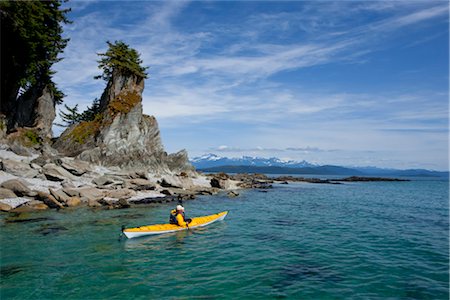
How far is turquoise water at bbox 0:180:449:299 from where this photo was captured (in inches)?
470

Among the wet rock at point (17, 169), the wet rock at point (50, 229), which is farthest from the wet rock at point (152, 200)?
the wet rock at point (50, 229)

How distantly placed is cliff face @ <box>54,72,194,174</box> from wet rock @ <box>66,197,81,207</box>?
20.3m

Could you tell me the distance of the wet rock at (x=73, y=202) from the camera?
29884 mm

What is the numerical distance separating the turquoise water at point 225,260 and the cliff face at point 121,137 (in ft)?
89.3

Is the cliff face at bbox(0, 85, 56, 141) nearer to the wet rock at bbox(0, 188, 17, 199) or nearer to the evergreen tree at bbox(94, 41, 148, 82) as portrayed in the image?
the evergreen tree at bbox(94, 41, 148, 82)

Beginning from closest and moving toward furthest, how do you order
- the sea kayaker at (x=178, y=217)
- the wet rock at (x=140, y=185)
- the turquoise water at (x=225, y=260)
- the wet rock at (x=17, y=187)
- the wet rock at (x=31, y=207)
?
the turquoise water at (x=225, y=260), the sea kayaker at (x=178, y=217), the wet rock at (x=31, y=207), the wet rock at (x=17, y=187), the wet rock at (x=140, y=185)

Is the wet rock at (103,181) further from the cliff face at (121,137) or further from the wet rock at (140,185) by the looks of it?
the cliff face at (121,137)

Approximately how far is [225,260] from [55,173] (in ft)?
91.9

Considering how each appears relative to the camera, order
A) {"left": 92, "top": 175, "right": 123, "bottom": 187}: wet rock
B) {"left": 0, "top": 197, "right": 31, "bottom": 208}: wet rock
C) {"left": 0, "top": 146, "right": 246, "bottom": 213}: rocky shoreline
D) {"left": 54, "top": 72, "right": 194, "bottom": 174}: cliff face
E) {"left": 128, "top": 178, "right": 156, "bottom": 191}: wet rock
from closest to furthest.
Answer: {"left": 0, "top": 197, "right": 31, "bottom": 208}: wet rock < {"left": 0, "top": 146, "right": 246, "bottom": 213}: rocky shoreline < {"left": 92, "top": 175, "right": 123, "bottom": 187}: wet rock < {"left": 128, "top": 178, "right": 156, "bottom": 191}: wet rock < {"left": 54, "top": 72, "right": 194, "bottom": 174}: cliff face

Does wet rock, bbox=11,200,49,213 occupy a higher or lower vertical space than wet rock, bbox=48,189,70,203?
lower

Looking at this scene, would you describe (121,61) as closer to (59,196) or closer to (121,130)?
(121,130)

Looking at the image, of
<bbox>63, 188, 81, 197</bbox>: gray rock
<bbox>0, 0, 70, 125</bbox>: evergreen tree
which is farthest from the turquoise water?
<bbox>0, 0, 70, 125</bbox>: evergreen tree

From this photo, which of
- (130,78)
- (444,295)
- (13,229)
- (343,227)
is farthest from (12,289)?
(130,78)

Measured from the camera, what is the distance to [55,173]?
Answer: 35281 millimetres
